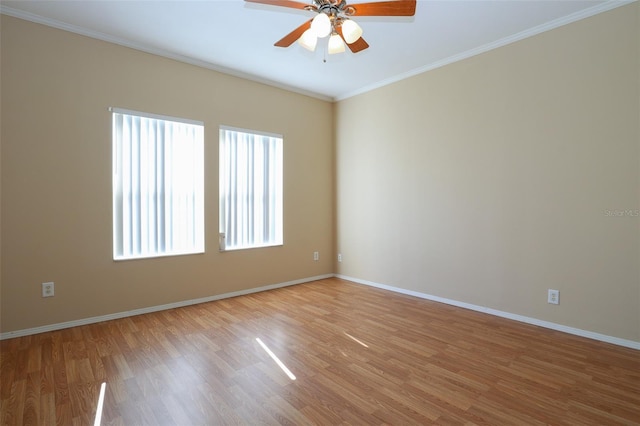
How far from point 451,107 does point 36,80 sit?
409cm

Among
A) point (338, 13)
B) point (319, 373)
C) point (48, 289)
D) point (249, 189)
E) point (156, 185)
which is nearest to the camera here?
point (338, 13)

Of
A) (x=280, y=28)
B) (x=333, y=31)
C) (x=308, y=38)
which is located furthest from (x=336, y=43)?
(x=280, y=28)

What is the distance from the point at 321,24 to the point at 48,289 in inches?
127

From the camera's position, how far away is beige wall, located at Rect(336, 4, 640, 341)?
8.84ft

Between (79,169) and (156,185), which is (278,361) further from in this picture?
(79,169)

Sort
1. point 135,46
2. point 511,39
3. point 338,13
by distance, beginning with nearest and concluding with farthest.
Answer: point 338,13, point 511,39, point 135,46

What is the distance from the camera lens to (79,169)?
308 centimetres

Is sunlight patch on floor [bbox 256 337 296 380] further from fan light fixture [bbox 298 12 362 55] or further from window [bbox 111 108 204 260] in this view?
fan light fixture [bbox 298 12 362 55]

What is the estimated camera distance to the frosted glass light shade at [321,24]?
1.99 meters

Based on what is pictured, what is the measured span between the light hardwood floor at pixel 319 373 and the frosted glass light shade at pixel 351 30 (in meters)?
2.29

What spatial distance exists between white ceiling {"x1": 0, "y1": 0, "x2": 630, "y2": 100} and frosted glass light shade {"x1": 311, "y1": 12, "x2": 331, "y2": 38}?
657 millimetres

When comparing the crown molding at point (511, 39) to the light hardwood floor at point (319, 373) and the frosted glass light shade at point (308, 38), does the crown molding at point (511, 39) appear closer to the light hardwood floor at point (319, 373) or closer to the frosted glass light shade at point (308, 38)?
the frosted glass light shade at point (308, 38)

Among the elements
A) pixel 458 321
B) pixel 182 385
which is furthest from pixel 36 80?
pixel 458 321

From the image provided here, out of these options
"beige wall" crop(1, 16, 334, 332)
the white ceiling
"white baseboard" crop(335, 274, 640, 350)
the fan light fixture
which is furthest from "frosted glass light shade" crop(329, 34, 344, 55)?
"white baseboard" crop(335, 274, 640, 350)
